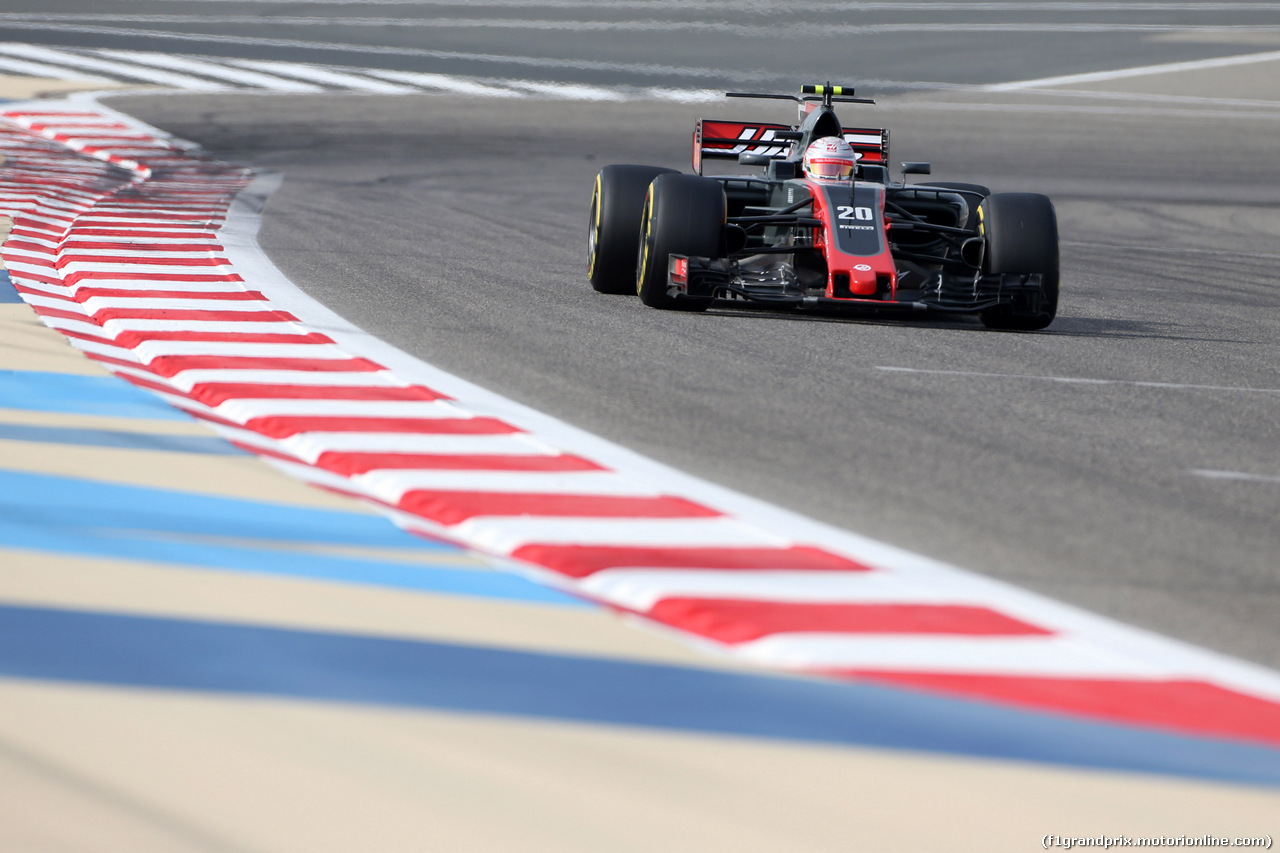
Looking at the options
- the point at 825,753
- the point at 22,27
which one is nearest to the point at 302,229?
the point at 825,753

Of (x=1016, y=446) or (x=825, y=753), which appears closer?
(x=825, y=753)

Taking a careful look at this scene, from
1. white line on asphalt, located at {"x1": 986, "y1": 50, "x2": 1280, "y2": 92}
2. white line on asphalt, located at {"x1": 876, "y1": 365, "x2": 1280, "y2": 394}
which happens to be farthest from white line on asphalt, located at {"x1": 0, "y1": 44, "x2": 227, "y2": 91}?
white line on asphalt, located at {"x1": 876, "y1": 365, "x2": 1280, "y2": 394}

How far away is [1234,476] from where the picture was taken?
18.1 feet

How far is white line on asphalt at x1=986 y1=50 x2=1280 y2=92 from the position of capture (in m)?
30.5

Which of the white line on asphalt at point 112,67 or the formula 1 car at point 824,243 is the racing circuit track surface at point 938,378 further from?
the white line on asphalt at point 112,67

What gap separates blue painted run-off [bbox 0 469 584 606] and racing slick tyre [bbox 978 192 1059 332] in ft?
17.8

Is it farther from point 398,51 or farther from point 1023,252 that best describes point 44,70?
point 1023,252

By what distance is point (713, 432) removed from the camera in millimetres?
5902

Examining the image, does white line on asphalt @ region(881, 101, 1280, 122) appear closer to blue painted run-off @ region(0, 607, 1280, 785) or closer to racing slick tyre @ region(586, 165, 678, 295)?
racing slick tyre @ region(586, 165, 678, 295)

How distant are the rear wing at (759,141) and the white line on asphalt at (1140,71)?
1997 centimetres

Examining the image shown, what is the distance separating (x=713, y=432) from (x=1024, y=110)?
74.0 ft

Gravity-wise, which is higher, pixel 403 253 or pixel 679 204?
pixel 679 204

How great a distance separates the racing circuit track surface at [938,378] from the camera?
4.61 meters

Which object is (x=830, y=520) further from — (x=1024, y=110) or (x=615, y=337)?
(x=1024, y=110)
